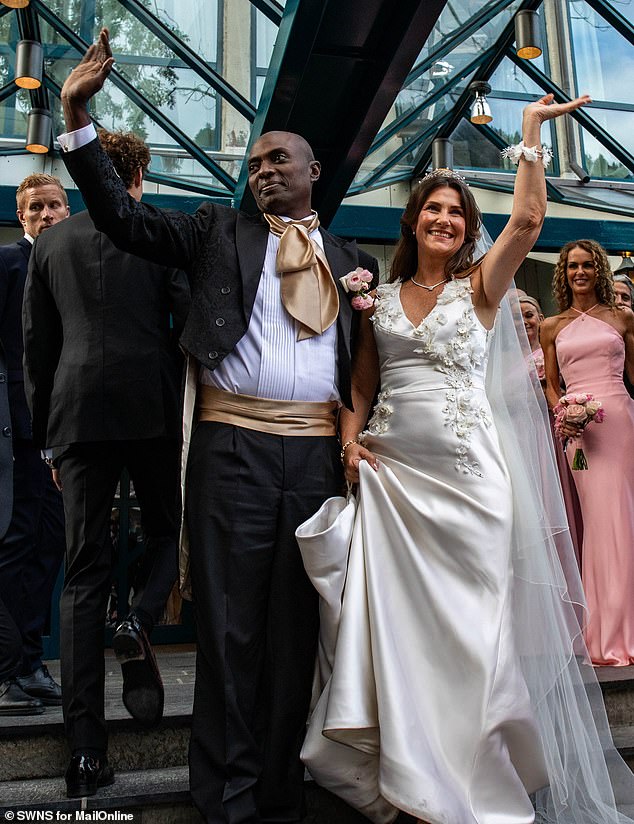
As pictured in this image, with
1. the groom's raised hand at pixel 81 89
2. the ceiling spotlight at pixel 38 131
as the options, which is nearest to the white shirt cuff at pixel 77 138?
the groom's raised hand at pixel 81 89

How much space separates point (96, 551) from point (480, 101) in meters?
6.67

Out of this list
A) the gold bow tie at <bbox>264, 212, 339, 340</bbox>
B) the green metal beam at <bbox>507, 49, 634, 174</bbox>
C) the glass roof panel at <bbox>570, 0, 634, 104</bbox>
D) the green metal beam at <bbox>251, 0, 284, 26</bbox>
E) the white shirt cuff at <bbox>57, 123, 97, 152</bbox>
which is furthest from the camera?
the glass roof panel at <bbox>570, 0, 634, 104</bbox>

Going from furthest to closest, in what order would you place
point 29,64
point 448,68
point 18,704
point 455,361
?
1. point 448,68
2. point 29,64
3. point 18,704
4. point 455,361

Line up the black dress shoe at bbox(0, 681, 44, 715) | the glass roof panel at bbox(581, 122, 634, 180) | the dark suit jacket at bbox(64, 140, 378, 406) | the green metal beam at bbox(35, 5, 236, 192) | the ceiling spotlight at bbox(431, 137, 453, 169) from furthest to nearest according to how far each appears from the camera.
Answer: the glass roof panel at bbox(581, 122, 634, 180) → the ceiling spotlight at bbox(431, 137, 453, 169) → the green metal beam at bbox(35, 5, 236, 192) → the black dress shoe at bbox(0, 681, 44, 715) → the dark suit jacket at bbox(64, 140, 378, 406)

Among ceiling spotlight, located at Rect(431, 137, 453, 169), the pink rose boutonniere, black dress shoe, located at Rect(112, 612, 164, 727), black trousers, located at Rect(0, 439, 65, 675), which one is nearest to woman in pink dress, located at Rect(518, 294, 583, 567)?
the pink rose boutonniere

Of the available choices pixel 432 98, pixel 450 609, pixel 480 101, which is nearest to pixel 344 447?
pixel 450 609

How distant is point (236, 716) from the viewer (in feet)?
8.34

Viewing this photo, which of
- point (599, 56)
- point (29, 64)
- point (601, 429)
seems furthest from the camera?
point (599, 56)

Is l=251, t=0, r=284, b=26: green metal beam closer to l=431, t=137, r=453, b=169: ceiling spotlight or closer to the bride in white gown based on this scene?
l=431, t=137, r=453, b=169: ceiling spotlight

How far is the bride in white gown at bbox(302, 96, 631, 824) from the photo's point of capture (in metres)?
2.57

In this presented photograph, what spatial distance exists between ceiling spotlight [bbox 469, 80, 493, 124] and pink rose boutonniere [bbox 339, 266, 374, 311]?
582 centimetres

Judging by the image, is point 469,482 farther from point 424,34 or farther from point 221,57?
point 221,57

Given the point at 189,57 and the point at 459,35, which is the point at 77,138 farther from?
the point at 459,35

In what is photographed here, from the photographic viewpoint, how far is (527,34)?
6.99 metres
